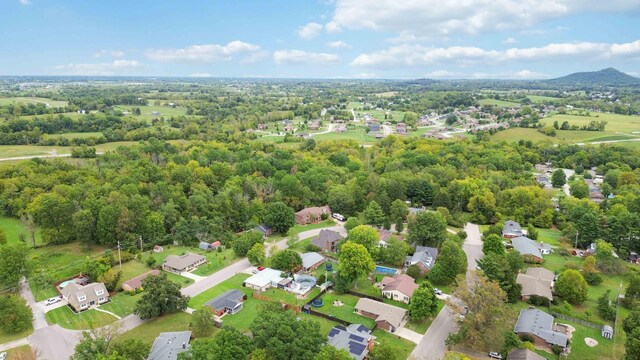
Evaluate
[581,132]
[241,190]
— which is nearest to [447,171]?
[241,190]

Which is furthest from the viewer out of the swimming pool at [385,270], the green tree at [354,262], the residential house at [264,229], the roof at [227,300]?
the residential house at [264,229]

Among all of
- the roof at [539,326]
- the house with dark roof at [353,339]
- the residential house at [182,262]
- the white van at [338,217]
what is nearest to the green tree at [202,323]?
the house with dark roof at [353,339]

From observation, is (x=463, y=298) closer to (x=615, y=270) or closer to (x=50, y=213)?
(x=615, y=270)

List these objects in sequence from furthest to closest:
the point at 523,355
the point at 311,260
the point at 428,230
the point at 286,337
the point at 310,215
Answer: the point at 310,215 → the point at 428,230 → the point at 311,260 → the point at 523,355 → the point at 286,337

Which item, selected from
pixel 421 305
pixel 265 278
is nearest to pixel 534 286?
pixel 421 305

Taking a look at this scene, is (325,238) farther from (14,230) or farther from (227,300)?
(14,230)

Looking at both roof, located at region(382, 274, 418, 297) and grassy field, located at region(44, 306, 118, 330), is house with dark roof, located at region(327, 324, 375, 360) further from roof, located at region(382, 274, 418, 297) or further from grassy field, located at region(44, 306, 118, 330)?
grassy field, located at region(44, 306, 118, 330)

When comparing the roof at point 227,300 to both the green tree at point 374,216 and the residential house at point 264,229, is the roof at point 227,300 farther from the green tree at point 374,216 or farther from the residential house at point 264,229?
the green tree at point 374,216
